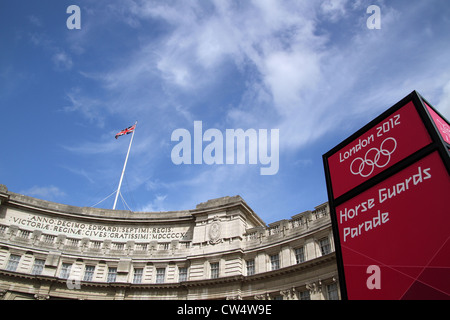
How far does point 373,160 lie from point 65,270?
3793 centimetres

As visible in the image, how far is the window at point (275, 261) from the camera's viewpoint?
34625mm

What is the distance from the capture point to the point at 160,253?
1607 inches

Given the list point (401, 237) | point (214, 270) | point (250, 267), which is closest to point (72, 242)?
point (214, 270)

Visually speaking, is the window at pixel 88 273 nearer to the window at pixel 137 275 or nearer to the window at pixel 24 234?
the window at pixel 137 275

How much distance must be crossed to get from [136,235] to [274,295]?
63.5 feet

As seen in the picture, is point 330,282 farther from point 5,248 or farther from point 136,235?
point 5,248

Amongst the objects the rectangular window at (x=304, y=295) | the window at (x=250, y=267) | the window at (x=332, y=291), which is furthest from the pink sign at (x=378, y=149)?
the window at (x=250, y=267)

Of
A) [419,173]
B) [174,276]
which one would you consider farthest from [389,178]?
[174,276]

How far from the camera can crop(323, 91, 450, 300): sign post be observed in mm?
9180

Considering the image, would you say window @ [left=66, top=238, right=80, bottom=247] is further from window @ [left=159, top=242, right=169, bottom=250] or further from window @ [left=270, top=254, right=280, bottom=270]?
window @ [left=270, top=254, right=280, bottom=270]

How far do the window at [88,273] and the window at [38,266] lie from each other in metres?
4.65

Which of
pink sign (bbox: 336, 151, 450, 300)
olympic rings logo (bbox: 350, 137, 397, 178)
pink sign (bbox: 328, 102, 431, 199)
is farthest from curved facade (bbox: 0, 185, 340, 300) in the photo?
pink sign (bbox: 336, 151, 450, 300)

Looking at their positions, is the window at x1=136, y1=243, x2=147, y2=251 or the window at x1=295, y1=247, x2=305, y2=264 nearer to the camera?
the window at x1=295, y1=247, x2=305, y2=264

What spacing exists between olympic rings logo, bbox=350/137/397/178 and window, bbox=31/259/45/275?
38.0 m
